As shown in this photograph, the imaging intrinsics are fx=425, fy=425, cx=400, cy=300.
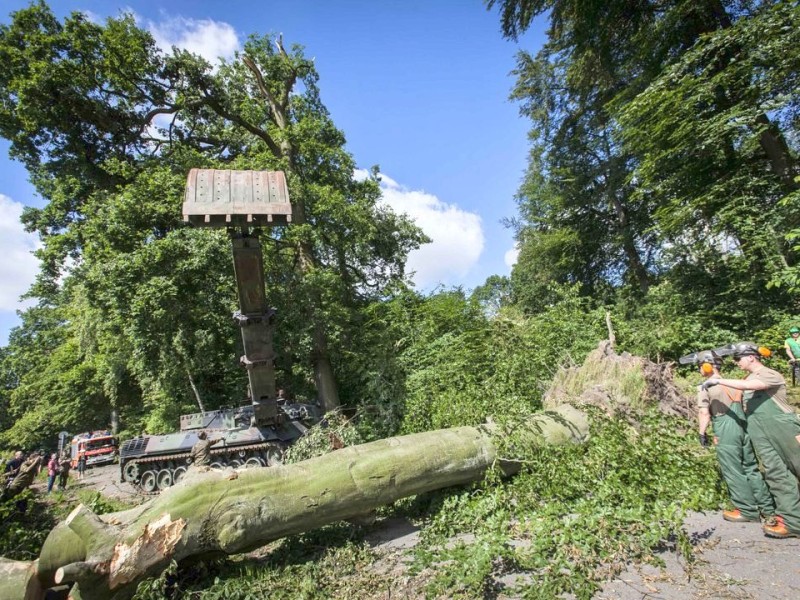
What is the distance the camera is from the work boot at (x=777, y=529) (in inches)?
121

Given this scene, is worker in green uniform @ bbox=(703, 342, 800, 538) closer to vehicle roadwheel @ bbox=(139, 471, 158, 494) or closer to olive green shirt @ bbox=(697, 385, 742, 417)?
olive green shirt @ bbox=(697, 385, 742, 417)

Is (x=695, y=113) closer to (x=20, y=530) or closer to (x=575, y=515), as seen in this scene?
(x=575, y=515)

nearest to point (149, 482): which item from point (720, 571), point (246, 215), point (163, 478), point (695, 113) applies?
point (163, 478)

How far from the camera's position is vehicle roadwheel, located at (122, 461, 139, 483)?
1011cm

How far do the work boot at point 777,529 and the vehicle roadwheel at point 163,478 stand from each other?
34.4 feet

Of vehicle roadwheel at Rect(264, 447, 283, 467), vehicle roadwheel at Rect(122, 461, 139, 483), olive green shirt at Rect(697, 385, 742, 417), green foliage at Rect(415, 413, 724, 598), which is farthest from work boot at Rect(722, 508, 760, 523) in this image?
vehicle roadwheel at Rect(122, 461, 139, 483)

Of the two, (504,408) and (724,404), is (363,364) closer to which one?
(504,408)

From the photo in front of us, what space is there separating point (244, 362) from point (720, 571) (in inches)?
252

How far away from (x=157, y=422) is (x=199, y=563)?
592 inches

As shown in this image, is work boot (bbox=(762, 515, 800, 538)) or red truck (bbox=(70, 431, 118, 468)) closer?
work boot (bbox=(762, 515, 800, 538))

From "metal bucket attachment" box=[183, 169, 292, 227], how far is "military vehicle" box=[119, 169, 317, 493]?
11mm

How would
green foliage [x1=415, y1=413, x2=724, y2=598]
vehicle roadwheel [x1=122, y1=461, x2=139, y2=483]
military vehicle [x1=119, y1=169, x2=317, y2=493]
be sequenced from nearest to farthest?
green foliage [x1=415, y1=413, x2=724, y2=598] < military vehicle [x1=119, y1=169, x2=317, y2=493] < vehicle roadwheel [x1=122, y1=461, x2=139, y2=483]

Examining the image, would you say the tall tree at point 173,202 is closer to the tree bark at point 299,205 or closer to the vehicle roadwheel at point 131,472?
the tree bark at point 299,205

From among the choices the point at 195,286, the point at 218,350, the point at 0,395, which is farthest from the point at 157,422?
the point at 0,395
